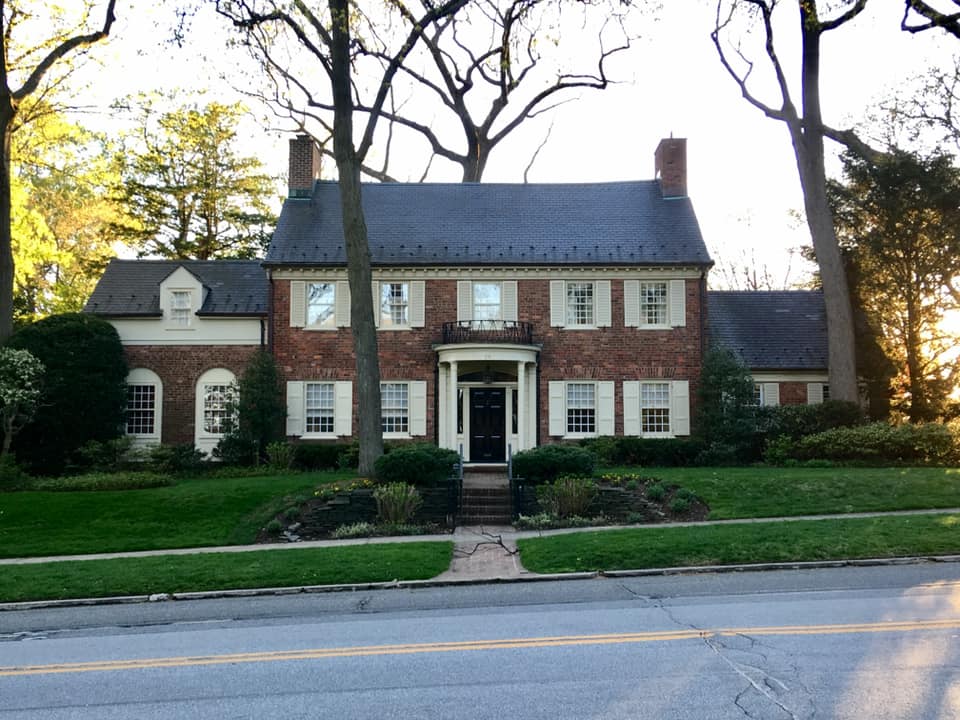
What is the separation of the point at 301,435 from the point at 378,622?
16475 millimetres

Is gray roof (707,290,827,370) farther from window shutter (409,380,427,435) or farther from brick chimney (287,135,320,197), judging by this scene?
brick chimney (287,135,320,197)

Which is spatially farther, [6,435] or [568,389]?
[568,389]

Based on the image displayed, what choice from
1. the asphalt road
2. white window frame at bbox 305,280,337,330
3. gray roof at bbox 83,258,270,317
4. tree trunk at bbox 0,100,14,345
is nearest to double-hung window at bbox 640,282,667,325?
white window frame at bbox 305,280,337,330

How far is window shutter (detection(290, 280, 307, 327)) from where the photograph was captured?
24.7 metres

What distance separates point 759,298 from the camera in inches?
1167

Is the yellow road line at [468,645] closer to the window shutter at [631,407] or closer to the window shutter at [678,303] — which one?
the window shutter at [631,407]

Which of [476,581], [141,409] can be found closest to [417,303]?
[141,409]

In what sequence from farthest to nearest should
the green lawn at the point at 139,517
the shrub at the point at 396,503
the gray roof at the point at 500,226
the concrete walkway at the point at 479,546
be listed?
the gray roof at the point at 500,226 < the shrub at the point at 396,503 < the green lawn at the point at 139,517 < the concrete walkway at the point at 479,546

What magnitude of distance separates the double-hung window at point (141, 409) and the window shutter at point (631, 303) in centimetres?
1492

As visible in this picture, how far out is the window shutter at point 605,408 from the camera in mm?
24344

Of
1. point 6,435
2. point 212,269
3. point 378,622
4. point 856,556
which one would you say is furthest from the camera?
point 212,269

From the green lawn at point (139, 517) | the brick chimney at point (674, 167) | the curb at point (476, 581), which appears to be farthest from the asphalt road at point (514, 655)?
the brick chimney at point (674, 167)

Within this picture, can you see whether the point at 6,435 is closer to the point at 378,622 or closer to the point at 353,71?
the point at 353,71

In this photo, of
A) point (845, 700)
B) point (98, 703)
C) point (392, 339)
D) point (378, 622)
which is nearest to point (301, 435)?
point (392, 339)
